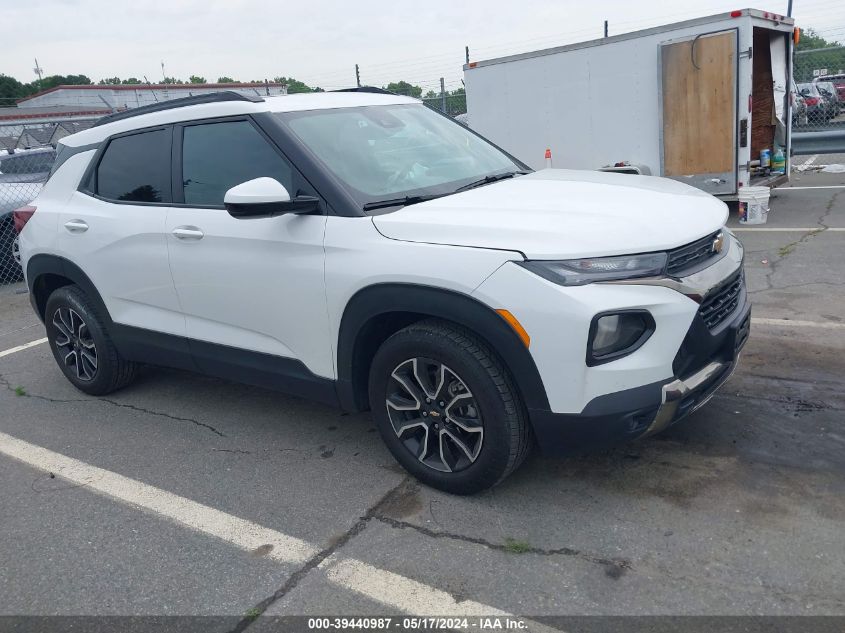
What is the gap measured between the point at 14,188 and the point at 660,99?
892 cm

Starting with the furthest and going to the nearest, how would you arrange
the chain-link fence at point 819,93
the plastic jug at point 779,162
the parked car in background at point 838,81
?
1. the parked car in background at point 838,81
2. the chain-link fence at point 819,93
3. the plastic jug at point 779,162

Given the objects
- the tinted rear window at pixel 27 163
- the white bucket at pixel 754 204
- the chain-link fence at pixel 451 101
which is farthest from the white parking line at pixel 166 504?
the chain-link fence at pixel 451 101

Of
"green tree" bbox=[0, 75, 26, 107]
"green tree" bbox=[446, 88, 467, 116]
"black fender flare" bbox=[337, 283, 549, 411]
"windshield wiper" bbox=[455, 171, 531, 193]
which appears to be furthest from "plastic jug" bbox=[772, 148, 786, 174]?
"green tree" bbox=[0, 75, 26, 107]

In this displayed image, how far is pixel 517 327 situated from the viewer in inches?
114

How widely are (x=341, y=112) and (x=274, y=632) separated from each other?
264 cm

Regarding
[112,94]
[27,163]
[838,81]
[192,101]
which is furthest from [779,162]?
[112,94]

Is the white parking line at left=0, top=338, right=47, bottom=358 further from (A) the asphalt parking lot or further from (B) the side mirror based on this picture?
(B) the side mirror

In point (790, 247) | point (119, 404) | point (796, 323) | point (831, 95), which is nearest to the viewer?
point (119, 404)

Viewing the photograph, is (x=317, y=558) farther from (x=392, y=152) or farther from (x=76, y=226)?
(x=76, y=226)

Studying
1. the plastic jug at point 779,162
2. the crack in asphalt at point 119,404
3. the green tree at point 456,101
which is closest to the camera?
the crack in asphalt at point 119,404

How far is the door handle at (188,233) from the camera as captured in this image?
396 centimetres

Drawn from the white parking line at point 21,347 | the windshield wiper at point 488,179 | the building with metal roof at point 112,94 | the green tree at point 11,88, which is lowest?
the white parking line at point 21,347

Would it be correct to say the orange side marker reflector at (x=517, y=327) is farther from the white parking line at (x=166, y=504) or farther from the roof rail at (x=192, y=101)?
the roof rail at (x=192, y=101)

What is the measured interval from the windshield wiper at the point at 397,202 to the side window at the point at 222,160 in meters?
0.42
